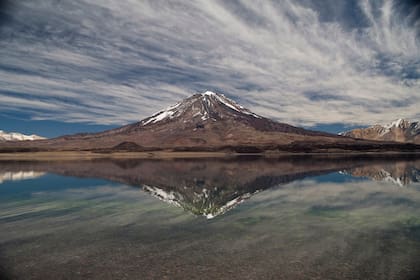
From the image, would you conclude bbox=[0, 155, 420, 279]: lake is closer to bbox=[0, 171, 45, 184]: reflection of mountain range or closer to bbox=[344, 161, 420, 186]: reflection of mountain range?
bbox=[344, 161, 420, 186]: reflection of mountain range

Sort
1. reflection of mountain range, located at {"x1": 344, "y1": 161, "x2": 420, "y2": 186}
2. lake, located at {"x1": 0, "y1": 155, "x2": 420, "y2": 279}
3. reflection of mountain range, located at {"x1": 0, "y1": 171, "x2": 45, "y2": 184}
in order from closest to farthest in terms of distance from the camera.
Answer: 1. lake, located at {"x1": 0, "y1": 155, "x2": 420, "y2": 279}
2. reflection of mountain range, located at {"x1": 344, "y1": 161, "x2": 420, "y2": 186}
3. reflection of mountain range, located at {"x1": 0, "y1": 171, "x2": 45, "y2": 184}

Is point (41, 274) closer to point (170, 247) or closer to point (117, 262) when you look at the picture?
point (117, 262)

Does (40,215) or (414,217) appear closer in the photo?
(414,217)

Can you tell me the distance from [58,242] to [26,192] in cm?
1874

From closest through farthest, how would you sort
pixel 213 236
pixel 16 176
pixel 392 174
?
pixel 213 236, pixel 392 174, pixel 16 176

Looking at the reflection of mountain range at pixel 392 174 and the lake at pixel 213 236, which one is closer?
the lake at pixel 213 236

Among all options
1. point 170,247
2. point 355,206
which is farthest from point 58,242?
point 355,206

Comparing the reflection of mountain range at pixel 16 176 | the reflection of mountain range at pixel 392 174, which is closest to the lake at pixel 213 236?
the reflection of mountain range at pixel 392 174

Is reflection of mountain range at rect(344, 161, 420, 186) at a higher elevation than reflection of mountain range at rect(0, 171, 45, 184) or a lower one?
lower

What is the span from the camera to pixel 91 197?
25.0 meters

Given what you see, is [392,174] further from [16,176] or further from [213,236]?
[16,176]

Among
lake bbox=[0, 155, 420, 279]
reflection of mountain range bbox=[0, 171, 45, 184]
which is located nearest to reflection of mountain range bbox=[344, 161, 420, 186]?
lake bbox=[0, 155, 420, 279]

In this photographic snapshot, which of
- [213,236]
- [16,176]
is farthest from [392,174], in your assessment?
[16,176]

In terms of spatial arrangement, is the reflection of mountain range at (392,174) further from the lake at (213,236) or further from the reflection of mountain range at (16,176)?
the reflection of mountain range at (16,176)
